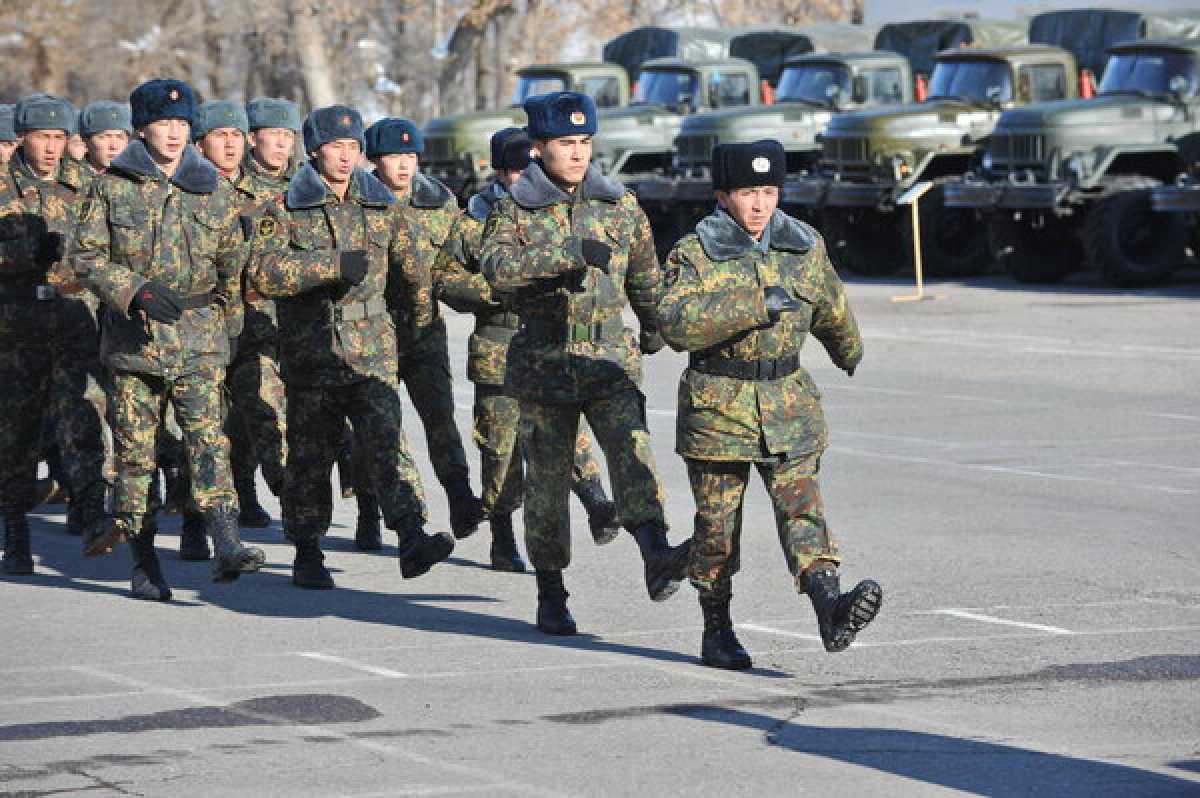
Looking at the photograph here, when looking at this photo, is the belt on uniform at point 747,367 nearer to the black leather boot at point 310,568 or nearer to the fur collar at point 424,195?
the black leather boot at point 310,568

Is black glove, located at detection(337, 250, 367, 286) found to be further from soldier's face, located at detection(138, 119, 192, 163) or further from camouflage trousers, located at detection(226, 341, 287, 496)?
camouflage trousers, located at detection(226, 341, 287, 496)

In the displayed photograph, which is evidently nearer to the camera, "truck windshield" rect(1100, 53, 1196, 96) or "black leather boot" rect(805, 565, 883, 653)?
"black leather boot" rect(805, 565, 883, 653)

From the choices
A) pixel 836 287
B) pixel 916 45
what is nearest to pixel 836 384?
pixel 836 287

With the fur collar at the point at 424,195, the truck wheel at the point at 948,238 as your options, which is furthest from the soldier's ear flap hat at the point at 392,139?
the truck wheel at the point at 948,238

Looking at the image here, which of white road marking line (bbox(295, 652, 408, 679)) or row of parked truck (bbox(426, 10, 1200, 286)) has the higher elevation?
row of parked truck (bbox(426, 10, 1200, 286))

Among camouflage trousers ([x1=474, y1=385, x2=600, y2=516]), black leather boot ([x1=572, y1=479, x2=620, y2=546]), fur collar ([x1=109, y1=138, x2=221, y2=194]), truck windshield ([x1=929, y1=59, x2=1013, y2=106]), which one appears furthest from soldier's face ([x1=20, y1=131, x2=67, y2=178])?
truck windshield ([x1=929, y1=59, x2=1013, y2=106])

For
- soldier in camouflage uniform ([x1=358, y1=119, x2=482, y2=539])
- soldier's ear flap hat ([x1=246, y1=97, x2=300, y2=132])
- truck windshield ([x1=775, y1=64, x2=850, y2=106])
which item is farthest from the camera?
truck windshield ([x1=775, y1=64, x2=850, y2=106])

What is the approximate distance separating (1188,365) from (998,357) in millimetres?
1713

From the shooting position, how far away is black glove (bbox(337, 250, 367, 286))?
9.79 meters

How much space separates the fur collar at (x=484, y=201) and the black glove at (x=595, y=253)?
6.33ft

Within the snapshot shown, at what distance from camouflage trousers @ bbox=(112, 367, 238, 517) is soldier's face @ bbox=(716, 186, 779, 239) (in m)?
2.73

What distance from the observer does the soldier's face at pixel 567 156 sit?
9.00 m

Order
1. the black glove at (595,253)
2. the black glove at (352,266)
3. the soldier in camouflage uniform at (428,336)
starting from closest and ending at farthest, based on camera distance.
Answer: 1. the black glove at (595,253)
2. the black glove at (352,266)
3. the soldier in camouflage uniform at (428,336)

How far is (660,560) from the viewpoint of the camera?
8.61 meters
